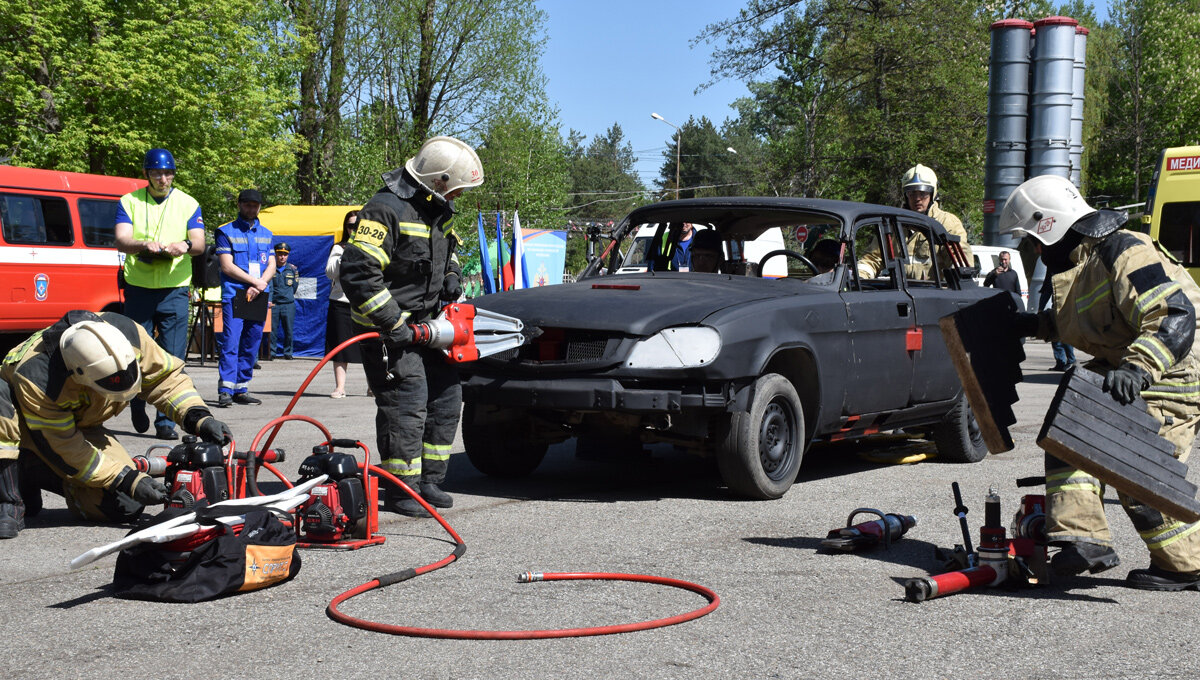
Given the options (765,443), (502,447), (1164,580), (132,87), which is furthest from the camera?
(132,87)

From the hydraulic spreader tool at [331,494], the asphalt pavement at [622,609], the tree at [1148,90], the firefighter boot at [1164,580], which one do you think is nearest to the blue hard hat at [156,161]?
the asphalt pavement at [622,609]

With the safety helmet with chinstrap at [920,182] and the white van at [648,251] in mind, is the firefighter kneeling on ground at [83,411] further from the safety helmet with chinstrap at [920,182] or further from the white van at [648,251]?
the safety helmet with chinstrap at [920,182]

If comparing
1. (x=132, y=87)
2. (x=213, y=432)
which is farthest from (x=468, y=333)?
(x=132, y=87)

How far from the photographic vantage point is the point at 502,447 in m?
7.17

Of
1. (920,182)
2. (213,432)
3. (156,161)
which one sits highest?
(920,182)

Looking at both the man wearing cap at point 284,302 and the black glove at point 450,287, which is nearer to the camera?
the black glove at point 450,287

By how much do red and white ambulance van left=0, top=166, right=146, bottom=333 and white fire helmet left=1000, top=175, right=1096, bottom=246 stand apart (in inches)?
530

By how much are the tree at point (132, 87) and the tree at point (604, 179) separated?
7198 cm

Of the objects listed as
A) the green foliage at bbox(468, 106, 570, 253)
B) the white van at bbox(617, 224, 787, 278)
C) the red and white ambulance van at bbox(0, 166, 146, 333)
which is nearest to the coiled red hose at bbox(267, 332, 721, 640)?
the white van at bbox(617, 224, 787, 278)

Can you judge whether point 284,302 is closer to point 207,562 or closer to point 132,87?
point 132,87

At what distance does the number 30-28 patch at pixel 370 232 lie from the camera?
583 centimetres

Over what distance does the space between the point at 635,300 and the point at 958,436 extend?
2.90 meters

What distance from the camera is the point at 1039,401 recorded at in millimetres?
12531

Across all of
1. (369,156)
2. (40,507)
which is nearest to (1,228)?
(40,507)
